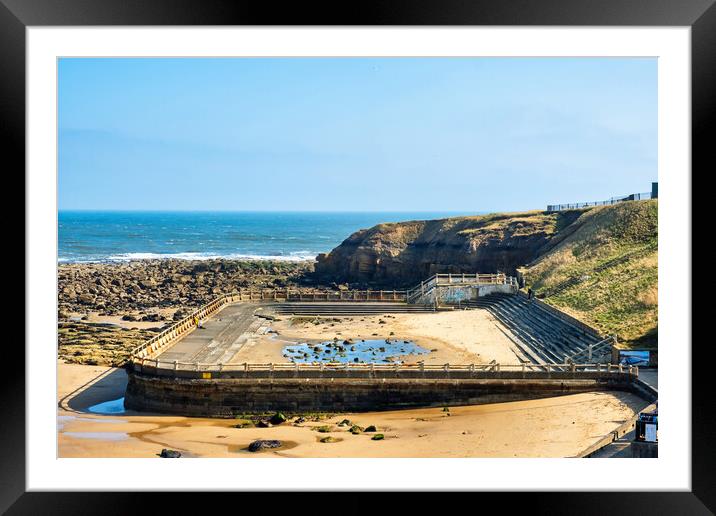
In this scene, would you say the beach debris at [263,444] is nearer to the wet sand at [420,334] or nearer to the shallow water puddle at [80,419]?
the shallow water puddle at [80,419]

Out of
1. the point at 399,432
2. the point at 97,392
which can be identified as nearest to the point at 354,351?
the point at 97,392

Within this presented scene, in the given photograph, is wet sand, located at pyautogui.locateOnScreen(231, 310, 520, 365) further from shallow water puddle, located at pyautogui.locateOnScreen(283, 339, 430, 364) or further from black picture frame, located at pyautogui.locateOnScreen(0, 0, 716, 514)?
black picture frame, located at pyautogui.locateOnScreen(0, 0, 716, 514)

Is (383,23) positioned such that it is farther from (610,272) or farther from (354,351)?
(610,272)

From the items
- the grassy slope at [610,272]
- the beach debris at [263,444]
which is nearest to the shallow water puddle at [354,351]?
the grassy slope at [610,272]

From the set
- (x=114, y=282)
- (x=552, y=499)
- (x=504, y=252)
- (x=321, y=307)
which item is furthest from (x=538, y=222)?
(x=552, y=499)

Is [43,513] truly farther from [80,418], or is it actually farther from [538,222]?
[538,222]

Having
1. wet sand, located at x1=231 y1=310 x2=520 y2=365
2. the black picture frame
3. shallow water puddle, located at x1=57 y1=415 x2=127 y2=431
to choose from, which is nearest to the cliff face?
wet sand, located at x1=231 y1=310 x2=520 y2=365
